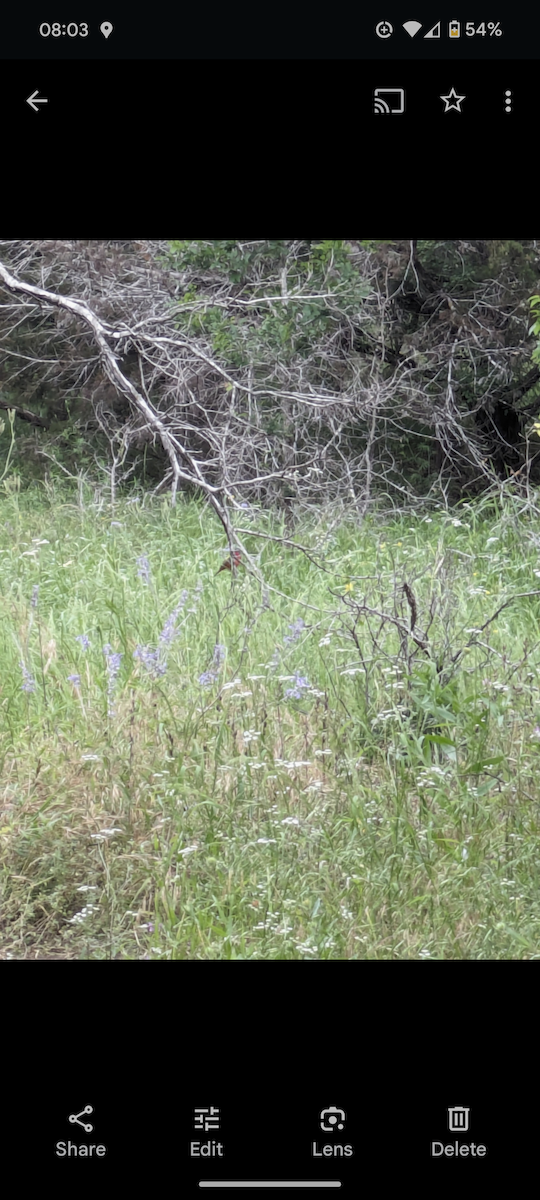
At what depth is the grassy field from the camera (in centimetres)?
249

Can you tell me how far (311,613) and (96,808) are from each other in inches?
84.7
